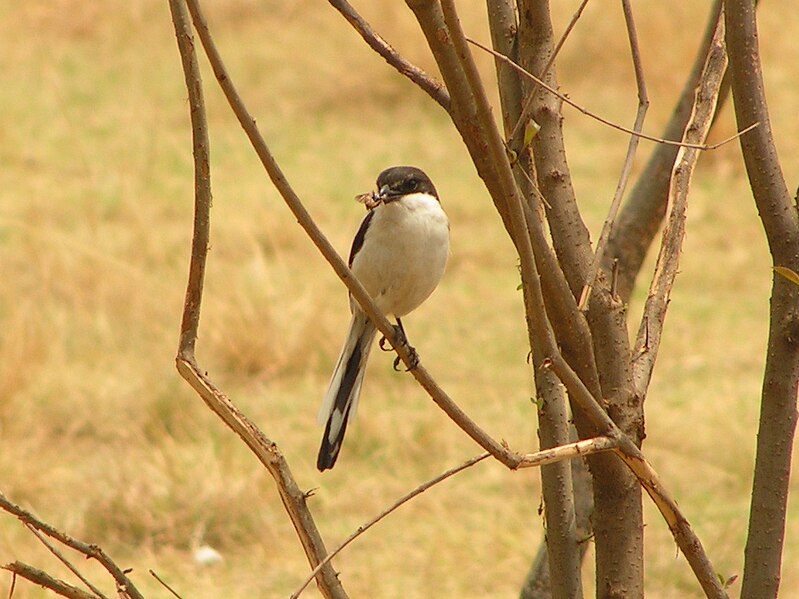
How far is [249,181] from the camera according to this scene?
8.14 metres

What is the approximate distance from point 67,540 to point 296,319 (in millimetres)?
4264

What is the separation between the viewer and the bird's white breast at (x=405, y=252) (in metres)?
3.14

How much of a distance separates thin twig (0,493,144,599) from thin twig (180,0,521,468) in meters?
0.48

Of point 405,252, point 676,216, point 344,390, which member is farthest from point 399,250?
point 676,216

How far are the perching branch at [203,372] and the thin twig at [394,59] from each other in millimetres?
256

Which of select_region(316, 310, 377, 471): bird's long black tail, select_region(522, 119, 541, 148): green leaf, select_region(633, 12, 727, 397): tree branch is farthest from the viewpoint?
select_region(316, 310, 377, 471): bird's long black tail

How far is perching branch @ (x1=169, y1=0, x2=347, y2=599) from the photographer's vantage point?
1.59 metres

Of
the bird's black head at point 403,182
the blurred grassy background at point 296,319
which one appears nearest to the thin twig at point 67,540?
the bird's black head at point 403,182

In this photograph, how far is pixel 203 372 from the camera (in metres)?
1.72

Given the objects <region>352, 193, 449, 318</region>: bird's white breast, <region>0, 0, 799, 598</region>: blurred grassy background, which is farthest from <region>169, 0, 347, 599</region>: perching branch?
<region>0, 0, 799, 598</region>: blurred grassy background

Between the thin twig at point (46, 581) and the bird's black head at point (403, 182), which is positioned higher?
the bird's black head at point (403, 182)

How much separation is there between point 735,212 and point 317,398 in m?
3.17

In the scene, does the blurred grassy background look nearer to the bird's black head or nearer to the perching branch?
the bird's black head

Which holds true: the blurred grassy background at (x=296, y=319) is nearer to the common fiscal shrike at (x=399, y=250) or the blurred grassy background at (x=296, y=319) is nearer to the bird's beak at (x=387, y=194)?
the common fiscal shrike at (x=399, y=250)
